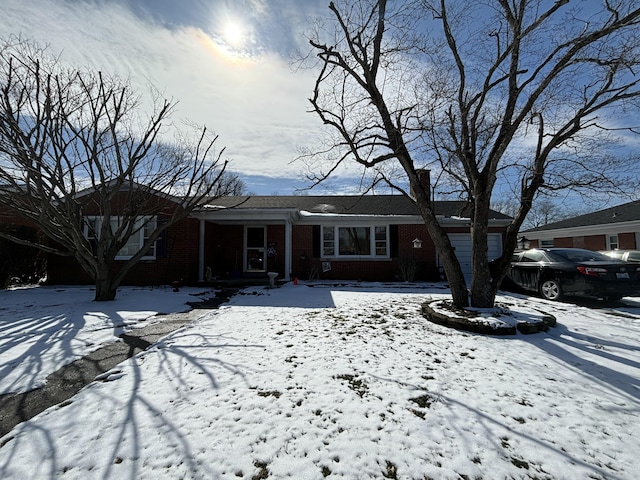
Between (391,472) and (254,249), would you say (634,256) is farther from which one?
(254,249)

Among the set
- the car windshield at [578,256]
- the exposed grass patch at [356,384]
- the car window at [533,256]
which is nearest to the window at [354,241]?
the car window at [533,256]

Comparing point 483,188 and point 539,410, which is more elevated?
point 483,188

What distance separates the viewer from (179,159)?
9.62 meters

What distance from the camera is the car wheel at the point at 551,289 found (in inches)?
301

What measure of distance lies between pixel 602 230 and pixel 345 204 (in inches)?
656

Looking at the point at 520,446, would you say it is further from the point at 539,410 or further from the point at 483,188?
the point at 483,188

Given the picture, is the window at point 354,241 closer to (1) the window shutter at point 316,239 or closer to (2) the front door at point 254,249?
(1) the window shutter at point 316,239

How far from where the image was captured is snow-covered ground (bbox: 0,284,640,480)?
198 cm

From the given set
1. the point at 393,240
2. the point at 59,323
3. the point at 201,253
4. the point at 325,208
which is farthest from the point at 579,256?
the point at 59,323

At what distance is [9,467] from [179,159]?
29.6ft

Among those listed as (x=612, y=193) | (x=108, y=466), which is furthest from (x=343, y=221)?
(x=108, y=466)

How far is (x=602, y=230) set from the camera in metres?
18.9

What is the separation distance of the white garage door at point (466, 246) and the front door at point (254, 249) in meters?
8.41

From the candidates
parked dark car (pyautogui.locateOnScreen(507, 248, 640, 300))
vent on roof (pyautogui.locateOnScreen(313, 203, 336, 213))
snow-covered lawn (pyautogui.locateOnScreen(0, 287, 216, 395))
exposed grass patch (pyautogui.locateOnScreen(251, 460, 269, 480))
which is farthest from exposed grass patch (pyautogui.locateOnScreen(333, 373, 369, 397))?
vent on roof (pyautogui.locateOnScreen(313, 203, 336, 213))
